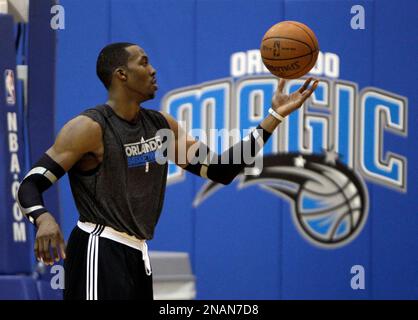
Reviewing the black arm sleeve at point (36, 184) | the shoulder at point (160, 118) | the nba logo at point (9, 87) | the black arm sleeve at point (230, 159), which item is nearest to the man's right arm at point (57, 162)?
the black arm sleeve at point (36, 184)

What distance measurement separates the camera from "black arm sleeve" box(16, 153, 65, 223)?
4.14 metres

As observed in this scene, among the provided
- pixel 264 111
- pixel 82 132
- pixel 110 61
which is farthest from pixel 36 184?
pixel 264 111

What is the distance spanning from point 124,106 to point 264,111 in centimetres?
210

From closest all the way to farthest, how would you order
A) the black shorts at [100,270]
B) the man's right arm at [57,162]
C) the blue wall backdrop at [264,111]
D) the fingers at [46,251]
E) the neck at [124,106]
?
the fingers at [46,251]
the man's right arm at [57,162]
the black shorts at [100,270]
the neck at [124,106]
the blue wall backdrop at [264,111]

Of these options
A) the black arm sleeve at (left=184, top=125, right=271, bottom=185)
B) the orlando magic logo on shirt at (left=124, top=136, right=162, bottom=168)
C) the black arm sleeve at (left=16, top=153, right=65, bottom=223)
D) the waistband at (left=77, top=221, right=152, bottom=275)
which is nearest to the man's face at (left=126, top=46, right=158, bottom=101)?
the orlando magic logo on shirt at (left=124, top=136, right=162, bottom=168)

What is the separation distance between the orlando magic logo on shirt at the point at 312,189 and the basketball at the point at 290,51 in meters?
1.56

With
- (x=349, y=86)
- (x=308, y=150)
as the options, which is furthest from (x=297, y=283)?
(x=349, y=86)

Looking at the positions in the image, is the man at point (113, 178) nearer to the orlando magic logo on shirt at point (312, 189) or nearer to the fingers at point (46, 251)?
the fingers at point (46, 251)

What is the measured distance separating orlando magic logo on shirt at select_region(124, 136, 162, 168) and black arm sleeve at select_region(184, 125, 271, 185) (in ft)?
0.92

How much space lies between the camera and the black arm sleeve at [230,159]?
450cm

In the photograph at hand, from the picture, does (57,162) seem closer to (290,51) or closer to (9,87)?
(290,51)

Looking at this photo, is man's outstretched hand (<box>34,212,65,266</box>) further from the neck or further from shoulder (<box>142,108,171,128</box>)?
shoulder (<box>142,108,171,128</box>)
